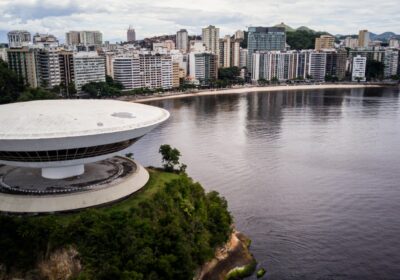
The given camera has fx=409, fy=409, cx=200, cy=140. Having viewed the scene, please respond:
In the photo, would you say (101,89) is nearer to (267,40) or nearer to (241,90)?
(241,90)

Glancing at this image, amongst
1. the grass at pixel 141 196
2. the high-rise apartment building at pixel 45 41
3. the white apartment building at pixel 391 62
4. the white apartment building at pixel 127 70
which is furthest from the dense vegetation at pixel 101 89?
the white apartment building at pixel 391 62

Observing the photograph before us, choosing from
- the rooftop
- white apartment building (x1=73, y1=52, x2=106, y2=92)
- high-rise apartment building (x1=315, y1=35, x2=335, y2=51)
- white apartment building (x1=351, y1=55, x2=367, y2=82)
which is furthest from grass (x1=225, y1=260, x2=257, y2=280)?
high-rise apartment building (x1=315, y1=35, x2=335, y2=51)

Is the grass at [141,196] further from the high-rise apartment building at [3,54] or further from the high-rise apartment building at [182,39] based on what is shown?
the high-rise apartment building at [182,39]

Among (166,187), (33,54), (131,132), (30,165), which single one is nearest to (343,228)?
(166,187)

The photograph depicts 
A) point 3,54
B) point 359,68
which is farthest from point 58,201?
point 359,68

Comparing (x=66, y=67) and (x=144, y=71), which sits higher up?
(x=66, y=67)

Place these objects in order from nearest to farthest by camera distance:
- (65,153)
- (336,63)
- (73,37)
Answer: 1. (65,153)
2. (336,63)
3. (73,37)

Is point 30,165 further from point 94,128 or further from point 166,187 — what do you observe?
point 166,187
